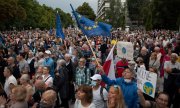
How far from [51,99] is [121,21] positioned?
10806 cm

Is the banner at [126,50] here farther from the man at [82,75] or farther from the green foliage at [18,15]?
the green foliage at [18,15]

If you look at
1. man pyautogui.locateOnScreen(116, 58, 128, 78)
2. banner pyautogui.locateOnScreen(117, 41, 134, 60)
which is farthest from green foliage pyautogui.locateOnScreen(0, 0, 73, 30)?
man pyautogui.locateOnScreen(116, 58, 128, 78)

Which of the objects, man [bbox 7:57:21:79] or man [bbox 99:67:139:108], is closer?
man [bbox 99:67:139:108]

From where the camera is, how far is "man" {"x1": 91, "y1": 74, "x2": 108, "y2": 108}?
6918 mm

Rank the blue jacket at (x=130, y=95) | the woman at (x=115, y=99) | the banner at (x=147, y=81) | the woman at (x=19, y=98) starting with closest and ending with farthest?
the woman at (x=115, y=99) → the woman at (x=19, y=98) → the blue jacket at (x=130, y=95) → the banner at (x=147, y=81)

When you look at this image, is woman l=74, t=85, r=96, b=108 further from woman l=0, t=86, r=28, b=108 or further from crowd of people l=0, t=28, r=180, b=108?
woman l=0, t=86, r=28, b=108

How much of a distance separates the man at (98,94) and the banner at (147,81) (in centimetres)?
69

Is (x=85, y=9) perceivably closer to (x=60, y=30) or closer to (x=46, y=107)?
(x=60, y=30)

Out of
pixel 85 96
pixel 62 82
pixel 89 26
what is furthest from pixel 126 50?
pixel 85 96

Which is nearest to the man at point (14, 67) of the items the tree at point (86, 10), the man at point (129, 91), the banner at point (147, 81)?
the banner at point (147, 81)

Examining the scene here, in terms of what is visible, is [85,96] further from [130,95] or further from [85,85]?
[130,95]

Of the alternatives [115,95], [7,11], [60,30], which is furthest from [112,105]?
[7,11]

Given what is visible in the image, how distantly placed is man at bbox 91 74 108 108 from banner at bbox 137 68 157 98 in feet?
2.25

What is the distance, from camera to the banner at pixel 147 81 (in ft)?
21.6
